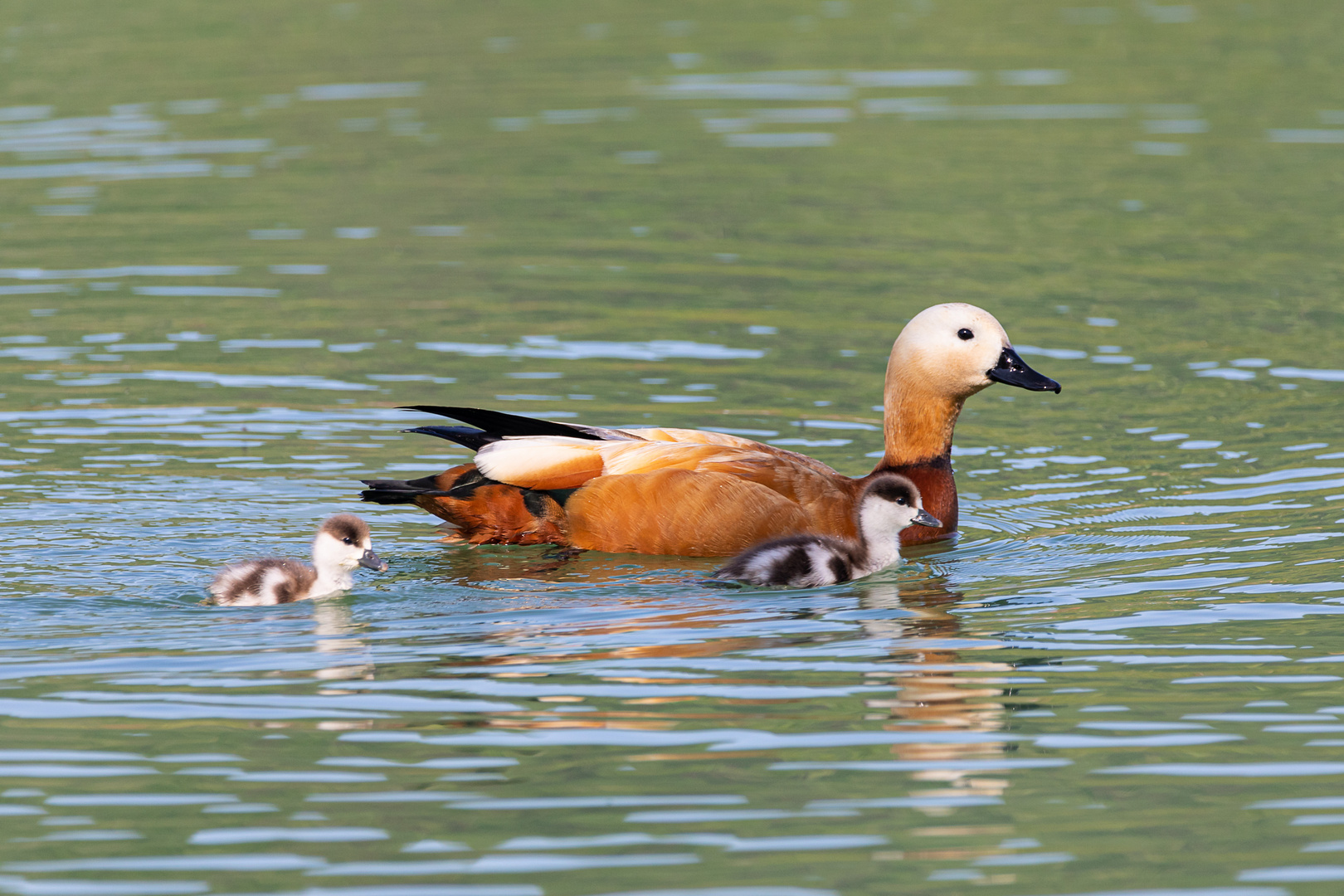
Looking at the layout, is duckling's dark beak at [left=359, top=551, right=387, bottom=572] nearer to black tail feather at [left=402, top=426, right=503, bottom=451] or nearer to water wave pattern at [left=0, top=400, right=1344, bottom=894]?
water wave pattern at [left=0, top=400, right=1344, bottom=894]

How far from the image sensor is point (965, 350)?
10.0m

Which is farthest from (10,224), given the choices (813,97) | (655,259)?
(813,97)

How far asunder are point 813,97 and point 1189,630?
Result: 16307 mm

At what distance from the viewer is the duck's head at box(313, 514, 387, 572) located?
8680 millimetres

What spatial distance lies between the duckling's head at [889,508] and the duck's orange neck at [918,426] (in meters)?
0.67

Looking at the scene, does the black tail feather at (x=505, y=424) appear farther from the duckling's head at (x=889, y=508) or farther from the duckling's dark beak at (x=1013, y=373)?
the duckling's dark beak at (x=1013, y=373)

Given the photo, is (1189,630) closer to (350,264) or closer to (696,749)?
(696,749)

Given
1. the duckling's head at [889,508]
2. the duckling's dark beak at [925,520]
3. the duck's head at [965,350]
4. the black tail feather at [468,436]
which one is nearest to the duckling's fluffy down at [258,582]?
the black tail feather at [468,436]

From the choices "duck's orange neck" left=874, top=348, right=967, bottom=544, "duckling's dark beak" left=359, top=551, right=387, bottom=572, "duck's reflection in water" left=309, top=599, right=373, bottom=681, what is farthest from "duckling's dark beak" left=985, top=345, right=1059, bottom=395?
"duck's reflection in water" left=309, top=599, right=373, bottom=681

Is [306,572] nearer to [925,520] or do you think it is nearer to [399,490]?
[399,490]

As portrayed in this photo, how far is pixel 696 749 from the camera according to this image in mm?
6836

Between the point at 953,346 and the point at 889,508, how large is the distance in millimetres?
1150

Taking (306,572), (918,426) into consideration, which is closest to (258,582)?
(306,572)

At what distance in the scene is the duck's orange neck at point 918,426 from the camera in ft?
33.3
